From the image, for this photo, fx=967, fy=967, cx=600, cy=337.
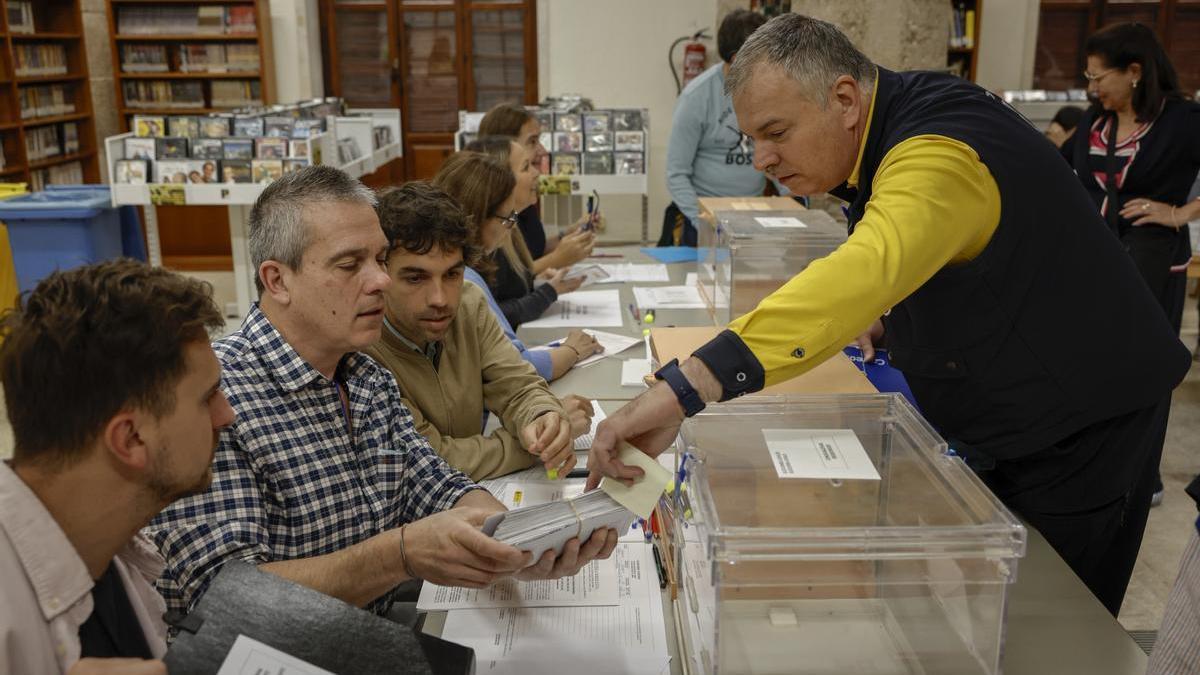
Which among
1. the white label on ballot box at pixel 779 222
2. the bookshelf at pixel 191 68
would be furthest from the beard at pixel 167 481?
the bookshelf at pixel 191 68

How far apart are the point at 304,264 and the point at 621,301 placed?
2.15 metres

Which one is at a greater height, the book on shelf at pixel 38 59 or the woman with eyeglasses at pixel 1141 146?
the book on shelf at pixel 38 59

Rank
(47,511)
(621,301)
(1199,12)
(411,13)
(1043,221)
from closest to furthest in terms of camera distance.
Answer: (47,511) → (1043,221) → (621,301) → (1199,12) → (411,13)

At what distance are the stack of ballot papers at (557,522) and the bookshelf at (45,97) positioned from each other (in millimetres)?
7548

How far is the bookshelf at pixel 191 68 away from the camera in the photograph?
8383 millimetres

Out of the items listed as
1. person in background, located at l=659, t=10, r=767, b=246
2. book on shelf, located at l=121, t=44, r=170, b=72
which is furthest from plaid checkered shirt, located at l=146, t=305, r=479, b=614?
book on shelf, located at l=121, t=44, r=170, b=72

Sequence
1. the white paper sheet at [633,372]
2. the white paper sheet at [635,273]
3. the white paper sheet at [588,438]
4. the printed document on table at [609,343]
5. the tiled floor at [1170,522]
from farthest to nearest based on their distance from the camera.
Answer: the white paper sheet at [635,273], the tiled floor at [1170,522], the printed document on table at [609,343], the white paper sheet at [633,372], the white paper sheet at [588,438]

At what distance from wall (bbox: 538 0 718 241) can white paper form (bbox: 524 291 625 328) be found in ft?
17.0

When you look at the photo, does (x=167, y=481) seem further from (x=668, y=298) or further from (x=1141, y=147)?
(x=1141, y=147)

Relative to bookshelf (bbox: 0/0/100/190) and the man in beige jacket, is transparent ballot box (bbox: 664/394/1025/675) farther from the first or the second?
bookshelf (bbox: 0/0/100/190)

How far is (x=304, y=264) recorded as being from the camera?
1733 millimetres

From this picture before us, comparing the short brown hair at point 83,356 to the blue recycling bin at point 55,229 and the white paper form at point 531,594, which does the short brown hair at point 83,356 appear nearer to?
the white paper form at point 531,594

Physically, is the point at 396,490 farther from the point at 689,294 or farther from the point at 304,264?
the point at 689,294

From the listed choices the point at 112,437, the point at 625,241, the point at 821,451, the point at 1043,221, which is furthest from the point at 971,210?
the point at 625,241
